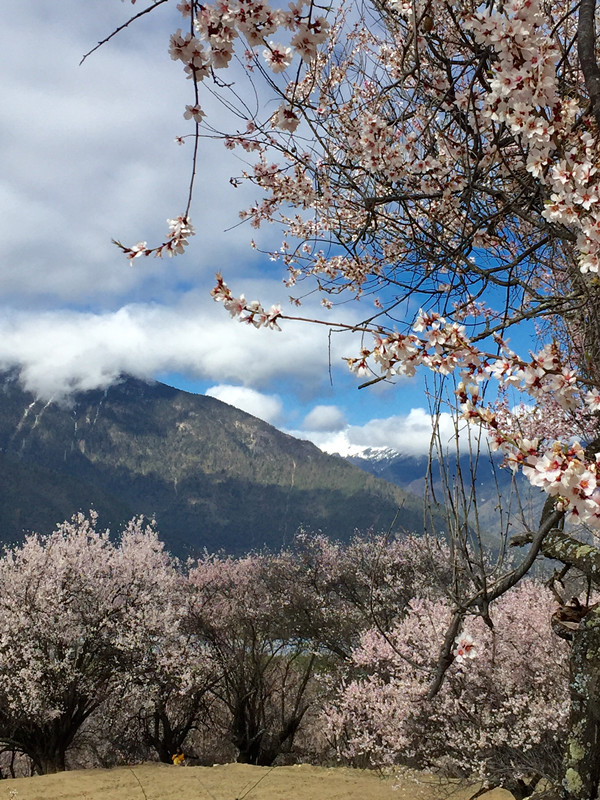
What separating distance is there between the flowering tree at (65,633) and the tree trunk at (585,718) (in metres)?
13.7

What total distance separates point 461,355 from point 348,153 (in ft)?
7.32

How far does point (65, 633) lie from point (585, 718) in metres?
14.3

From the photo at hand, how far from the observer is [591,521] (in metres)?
1.79

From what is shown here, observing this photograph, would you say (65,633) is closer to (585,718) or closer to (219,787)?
(219,787)

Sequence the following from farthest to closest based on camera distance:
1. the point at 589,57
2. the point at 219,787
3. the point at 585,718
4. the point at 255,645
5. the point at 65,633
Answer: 1. the point at 255,645
2. the point at 65,633
3. the point at 219,787
4. the point at 585,718
5. the point at 589,57

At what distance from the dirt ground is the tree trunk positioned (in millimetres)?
8902

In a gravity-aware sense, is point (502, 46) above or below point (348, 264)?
below

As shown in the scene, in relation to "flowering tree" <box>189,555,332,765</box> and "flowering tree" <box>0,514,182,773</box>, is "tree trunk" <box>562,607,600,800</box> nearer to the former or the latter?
"flowering tree" <box>0,514,182,773</box>

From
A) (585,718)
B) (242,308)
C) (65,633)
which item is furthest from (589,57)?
(65,633)

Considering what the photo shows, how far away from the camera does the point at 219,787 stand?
12414mm

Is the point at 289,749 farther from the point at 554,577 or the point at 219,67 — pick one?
the point at 219,67

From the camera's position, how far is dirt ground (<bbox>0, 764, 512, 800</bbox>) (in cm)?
1126

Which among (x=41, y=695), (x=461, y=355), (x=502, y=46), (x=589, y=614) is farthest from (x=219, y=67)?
(x=41, y=695)

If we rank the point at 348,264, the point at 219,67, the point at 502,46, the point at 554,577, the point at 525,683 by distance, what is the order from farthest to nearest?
1. the point at 525,683
2. the point at 348,264
3. the point at 554,577
4. the point at 502,46
5. the point at 219,67
